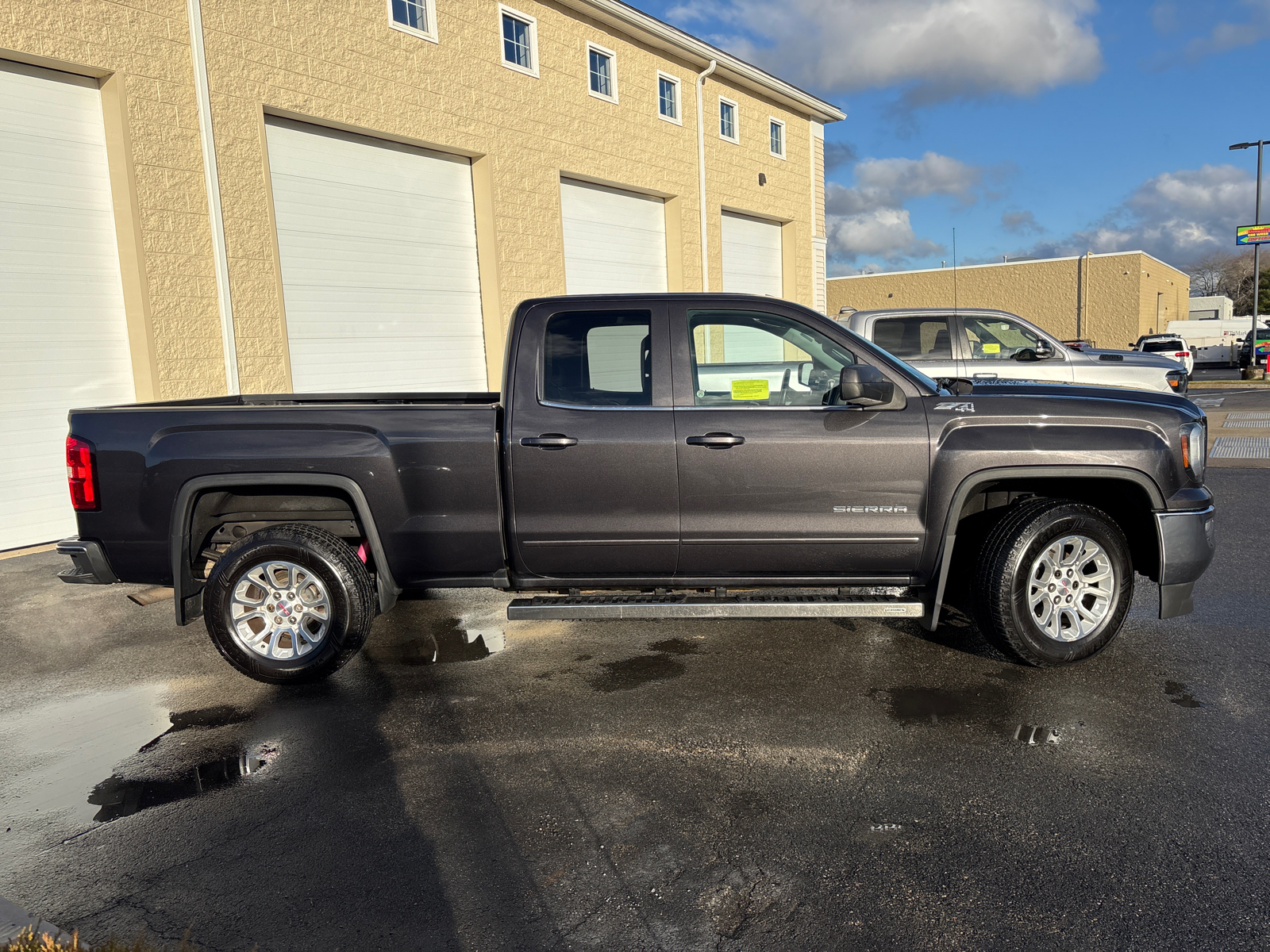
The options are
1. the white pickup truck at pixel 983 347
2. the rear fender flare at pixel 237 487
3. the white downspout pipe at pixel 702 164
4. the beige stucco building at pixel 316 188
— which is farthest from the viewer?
the white downspout pipe at pixel 702 164

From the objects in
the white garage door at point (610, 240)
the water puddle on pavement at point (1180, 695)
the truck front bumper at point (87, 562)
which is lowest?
the water puddle on pavement at point (1180, 695)

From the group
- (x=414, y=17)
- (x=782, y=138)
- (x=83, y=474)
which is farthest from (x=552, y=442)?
(x=782, y=138)

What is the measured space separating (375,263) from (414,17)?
353cm

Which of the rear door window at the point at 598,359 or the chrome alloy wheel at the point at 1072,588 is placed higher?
the rear door window at the point at 598,359

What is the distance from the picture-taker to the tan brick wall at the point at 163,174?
876 cm

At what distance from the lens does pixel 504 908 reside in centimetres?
270

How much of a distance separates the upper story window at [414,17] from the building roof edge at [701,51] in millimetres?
2906

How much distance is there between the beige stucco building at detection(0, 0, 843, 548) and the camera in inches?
344

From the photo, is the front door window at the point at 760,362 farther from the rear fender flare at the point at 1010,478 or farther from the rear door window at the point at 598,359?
the rear fender flare at the point at 1010,478

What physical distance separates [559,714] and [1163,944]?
8.33 ft

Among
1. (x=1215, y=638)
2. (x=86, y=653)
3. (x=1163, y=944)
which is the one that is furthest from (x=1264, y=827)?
(x=86, y=653)

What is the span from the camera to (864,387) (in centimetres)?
433

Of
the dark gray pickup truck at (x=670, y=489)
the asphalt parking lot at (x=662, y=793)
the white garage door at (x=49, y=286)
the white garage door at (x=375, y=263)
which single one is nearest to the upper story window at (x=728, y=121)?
the white garage door at (x=375, y=263)

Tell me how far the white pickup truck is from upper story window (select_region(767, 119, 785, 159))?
1062 cm
